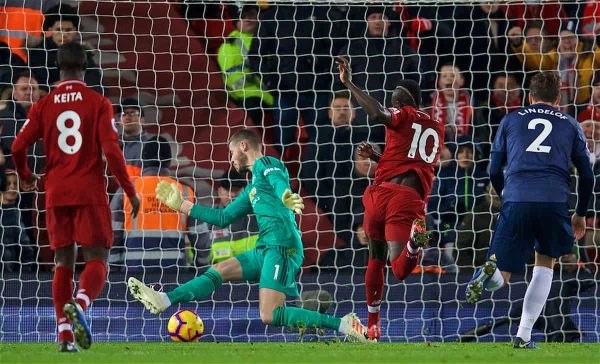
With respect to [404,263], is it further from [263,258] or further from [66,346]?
[66,346]

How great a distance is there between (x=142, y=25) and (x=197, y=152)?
154 centimetres

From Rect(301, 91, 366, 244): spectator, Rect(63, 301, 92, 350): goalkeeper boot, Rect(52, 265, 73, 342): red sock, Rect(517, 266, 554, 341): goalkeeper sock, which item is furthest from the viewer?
Rect(301, 91, 366, 244): spectator

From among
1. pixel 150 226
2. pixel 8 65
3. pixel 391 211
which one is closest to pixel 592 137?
pixel 391 211

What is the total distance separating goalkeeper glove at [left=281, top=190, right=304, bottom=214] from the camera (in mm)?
8641

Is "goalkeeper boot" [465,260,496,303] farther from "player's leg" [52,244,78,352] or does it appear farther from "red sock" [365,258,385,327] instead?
"player's leg" [52,244,78,352]

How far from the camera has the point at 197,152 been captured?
12.6m

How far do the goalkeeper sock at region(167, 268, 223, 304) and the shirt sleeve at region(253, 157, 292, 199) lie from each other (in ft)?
2.85

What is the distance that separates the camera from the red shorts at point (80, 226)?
744 cm

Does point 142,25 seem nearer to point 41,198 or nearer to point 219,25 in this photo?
point 219,25

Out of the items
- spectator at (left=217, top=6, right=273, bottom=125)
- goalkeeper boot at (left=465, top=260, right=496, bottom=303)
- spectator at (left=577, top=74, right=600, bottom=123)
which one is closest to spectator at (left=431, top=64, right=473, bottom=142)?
spectator at (left=577, top=74, right=600, bottom=123)

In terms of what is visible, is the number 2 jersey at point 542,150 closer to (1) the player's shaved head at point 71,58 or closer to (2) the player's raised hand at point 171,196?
(2) the player's raised hand at point 171,196

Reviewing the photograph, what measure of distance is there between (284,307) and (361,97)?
68.3 inches

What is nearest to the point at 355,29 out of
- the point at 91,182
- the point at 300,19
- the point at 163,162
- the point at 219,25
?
the point at 300,19

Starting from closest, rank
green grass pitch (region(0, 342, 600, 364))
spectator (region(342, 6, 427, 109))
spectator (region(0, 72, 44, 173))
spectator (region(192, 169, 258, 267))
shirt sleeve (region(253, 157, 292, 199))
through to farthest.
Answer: green grass pitch (region(0, 342, 600, 364))
shirt sleeve (region(253, 157, 292, 199))
spectator (region(192, 169, 258, 267))
spectator (region(0, 72, 44, 173))
spectator (region(342, 6, 427, 109))
